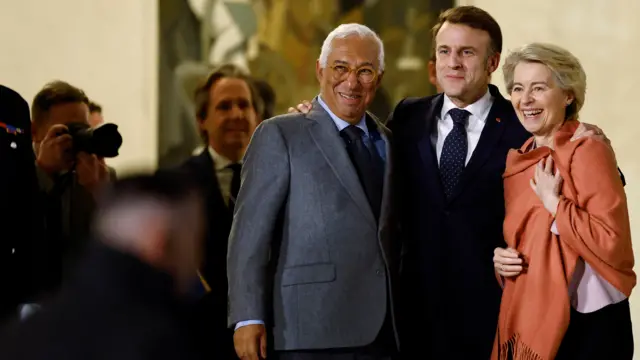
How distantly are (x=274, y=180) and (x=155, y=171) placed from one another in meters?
0.92

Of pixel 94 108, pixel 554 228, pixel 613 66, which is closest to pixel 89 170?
pixel 94 108

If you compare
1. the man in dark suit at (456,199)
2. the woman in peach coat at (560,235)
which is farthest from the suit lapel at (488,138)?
the woman in peach coat at (560,235)

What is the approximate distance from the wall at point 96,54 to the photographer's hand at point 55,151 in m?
1.04

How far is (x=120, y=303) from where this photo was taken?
150cm

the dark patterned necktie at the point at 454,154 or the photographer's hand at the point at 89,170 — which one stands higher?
the dark patterned necktie at the point at 454,154

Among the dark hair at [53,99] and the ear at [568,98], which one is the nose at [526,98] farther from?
the dark hair at [53,99]

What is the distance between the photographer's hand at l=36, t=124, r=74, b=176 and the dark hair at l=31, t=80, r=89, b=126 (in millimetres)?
201

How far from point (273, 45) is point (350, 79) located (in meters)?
1.89

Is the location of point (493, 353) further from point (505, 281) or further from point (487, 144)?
point (487, 144)

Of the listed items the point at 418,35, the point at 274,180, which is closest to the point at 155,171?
the point at 274,180

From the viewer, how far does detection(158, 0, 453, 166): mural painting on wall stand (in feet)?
14.4

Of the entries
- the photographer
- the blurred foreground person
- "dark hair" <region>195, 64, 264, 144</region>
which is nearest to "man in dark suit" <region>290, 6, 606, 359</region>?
the photographer

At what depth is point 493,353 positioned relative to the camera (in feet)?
8.90

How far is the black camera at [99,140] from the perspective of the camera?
3.18m
